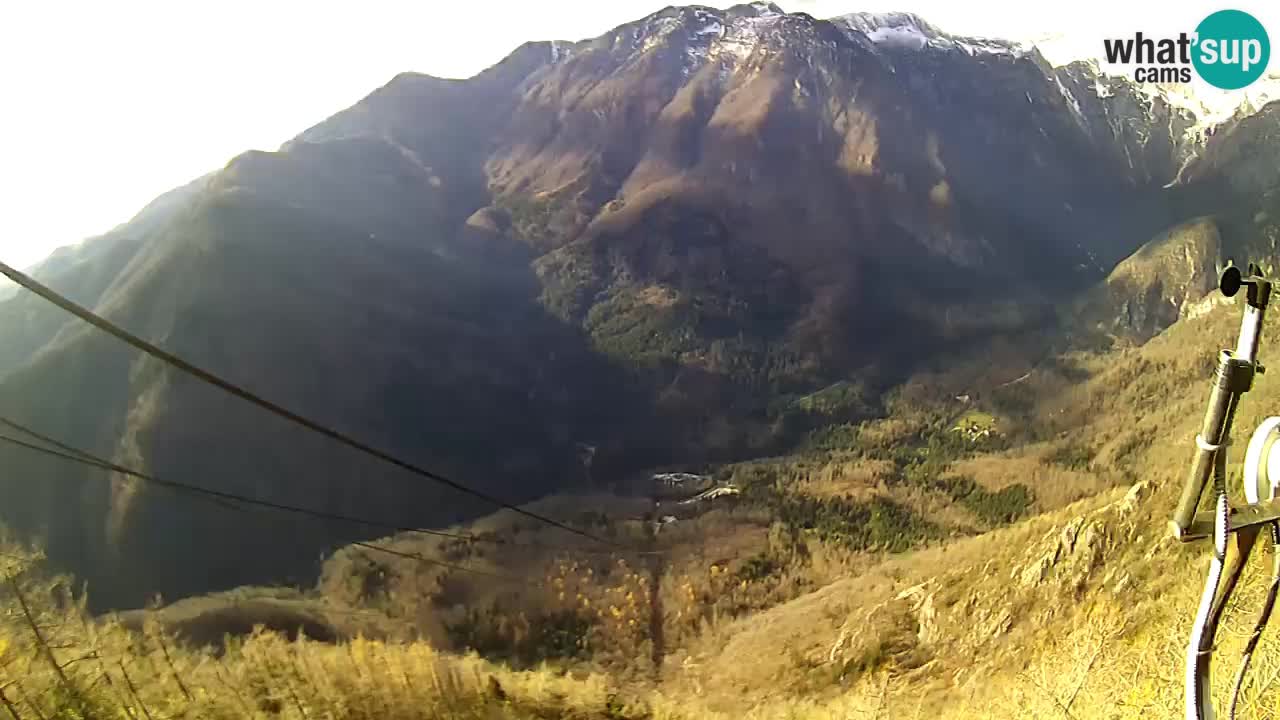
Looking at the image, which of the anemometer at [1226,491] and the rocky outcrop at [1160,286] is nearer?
the anemometer at [1226,491]

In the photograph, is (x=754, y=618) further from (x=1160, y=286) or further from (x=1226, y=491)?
(x=1160, y=286)

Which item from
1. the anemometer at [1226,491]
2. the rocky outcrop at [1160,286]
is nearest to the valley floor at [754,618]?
the anemometer at [1226,491]

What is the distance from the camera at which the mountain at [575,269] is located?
47594mm

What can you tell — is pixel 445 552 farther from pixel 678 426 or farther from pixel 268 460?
pixel 678 426

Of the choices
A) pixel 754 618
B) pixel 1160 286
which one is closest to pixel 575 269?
pixel 1160 286

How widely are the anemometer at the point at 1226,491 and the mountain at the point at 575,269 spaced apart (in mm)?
45653

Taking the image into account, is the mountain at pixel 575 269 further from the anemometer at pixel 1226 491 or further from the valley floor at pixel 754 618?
the anemometer at pixel 1226 491

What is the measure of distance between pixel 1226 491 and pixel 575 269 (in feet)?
362

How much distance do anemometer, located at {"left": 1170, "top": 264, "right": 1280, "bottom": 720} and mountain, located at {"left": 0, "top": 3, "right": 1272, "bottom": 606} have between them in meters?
45.7

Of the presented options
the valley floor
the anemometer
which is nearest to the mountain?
the valley floor

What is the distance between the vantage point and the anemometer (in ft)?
8.42

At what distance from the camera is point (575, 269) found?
11125 cm

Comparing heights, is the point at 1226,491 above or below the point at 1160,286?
above

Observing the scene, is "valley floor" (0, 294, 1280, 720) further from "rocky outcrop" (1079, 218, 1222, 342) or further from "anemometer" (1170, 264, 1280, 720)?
"rocky outcrop" (1079, 218, 1222, 342)
